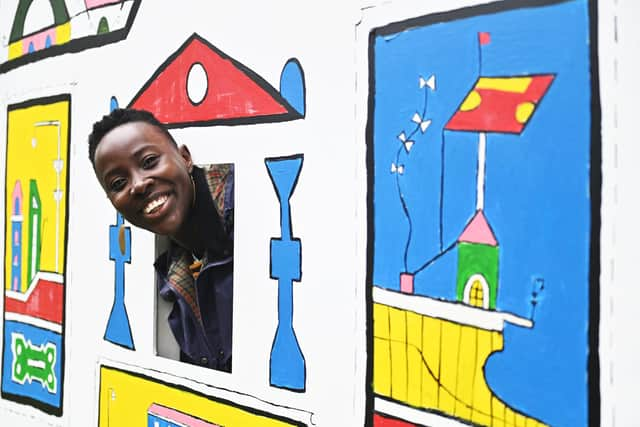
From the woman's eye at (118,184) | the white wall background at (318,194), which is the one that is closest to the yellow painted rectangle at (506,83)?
the white wall background at (318,194)

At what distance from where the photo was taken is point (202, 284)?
1660mm

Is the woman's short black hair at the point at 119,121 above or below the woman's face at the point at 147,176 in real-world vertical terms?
above

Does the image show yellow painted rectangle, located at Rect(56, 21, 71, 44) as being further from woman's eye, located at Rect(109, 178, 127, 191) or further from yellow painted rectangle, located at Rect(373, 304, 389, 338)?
yellow painted rectangle, located at Rect(373, 304, 389, 338)

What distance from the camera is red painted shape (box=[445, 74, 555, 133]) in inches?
42.8

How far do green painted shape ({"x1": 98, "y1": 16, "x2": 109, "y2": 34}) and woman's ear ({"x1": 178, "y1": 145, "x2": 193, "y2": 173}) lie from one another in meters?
0.46

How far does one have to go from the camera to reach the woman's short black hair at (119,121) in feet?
5.46

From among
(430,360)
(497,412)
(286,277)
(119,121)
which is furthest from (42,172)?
(497,412)

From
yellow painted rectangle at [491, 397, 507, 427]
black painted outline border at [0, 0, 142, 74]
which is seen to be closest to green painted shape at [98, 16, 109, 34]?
black painted outline border at [0, 0, 142, 74]

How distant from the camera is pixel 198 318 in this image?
5.53 ft

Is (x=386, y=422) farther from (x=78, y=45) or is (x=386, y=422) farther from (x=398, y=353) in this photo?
(x=78, y=45)

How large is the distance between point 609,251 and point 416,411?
411 millimetres

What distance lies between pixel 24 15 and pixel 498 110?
5.37 ft

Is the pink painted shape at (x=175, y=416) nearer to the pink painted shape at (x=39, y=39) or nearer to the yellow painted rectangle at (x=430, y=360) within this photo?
the yellow painted rectangle at (x=430, y=360)

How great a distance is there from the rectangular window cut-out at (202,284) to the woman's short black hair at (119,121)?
5.2 inches
